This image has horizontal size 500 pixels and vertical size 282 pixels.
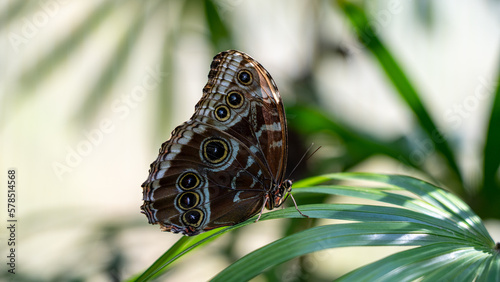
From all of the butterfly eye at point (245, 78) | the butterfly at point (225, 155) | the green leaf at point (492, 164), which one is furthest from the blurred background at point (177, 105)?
the butterfly eye at point (245, 78)

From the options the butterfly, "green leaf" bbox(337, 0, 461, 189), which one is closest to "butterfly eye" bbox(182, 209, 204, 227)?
the butterfly

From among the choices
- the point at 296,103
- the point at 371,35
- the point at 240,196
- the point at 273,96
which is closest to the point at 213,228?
the point at 240,196

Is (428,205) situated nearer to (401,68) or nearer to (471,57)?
(401,68)

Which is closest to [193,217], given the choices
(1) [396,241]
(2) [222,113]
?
(2) [222,113]

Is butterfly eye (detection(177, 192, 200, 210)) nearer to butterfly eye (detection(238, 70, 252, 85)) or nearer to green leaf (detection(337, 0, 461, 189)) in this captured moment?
butterfly eye (detection(238, 70, 252, 85))

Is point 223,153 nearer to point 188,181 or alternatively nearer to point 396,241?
point 188,181

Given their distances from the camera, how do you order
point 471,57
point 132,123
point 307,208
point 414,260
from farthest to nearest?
point 471,57
point 132,123
point 307,208
point 414,260

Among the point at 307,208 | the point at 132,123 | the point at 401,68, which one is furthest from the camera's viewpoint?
the point at 132,123
